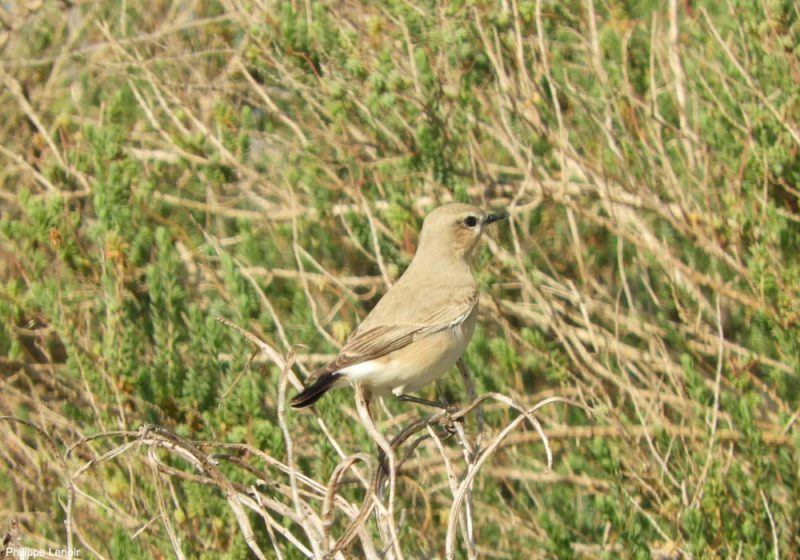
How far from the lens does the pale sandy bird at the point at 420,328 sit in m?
4.52

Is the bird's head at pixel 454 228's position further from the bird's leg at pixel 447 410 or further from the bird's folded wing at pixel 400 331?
the bird's leg at pixel 447 410

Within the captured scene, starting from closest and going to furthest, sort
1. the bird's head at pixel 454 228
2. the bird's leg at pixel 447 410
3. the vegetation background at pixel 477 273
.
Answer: the bird's leg at pixel 447 410, the vegetation background at pixel 477 273, the bird's head at pixel 454 228

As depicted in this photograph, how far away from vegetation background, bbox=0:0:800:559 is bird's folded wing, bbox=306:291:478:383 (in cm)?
35

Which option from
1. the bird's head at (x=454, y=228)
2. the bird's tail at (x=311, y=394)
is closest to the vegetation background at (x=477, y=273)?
the bird's head at (x=454, y=228)

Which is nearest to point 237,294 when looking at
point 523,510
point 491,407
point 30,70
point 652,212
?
point 491,407

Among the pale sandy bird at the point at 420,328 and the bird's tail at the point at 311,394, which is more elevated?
the bird's tail at the point at 311,394

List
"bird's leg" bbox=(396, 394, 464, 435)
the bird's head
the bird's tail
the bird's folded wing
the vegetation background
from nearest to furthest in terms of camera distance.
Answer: "bird's leg" bbox=(396, 394, 464, 435), the bird's tail, the bird's folded wing, the vegetation background, the bird's head

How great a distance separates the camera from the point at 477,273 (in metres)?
5.60

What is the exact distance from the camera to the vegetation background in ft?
16.1

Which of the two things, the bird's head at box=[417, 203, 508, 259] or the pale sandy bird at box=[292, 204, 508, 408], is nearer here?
the pale sandy bird at box=[292, 204, 508, 408]

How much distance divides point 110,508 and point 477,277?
2.04 meters

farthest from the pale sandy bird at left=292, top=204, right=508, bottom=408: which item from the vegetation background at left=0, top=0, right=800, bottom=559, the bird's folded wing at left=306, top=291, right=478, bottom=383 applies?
the vegetation background at left=0, top=0, right=800, bottom=559

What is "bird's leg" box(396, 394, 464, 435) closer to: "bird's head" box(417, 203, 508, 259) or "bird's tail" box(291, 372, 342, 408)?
"bird's tail" box(291, 372, 342, 408)

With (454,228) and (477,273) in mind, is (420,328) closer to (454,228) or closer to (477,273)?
(454,228)
